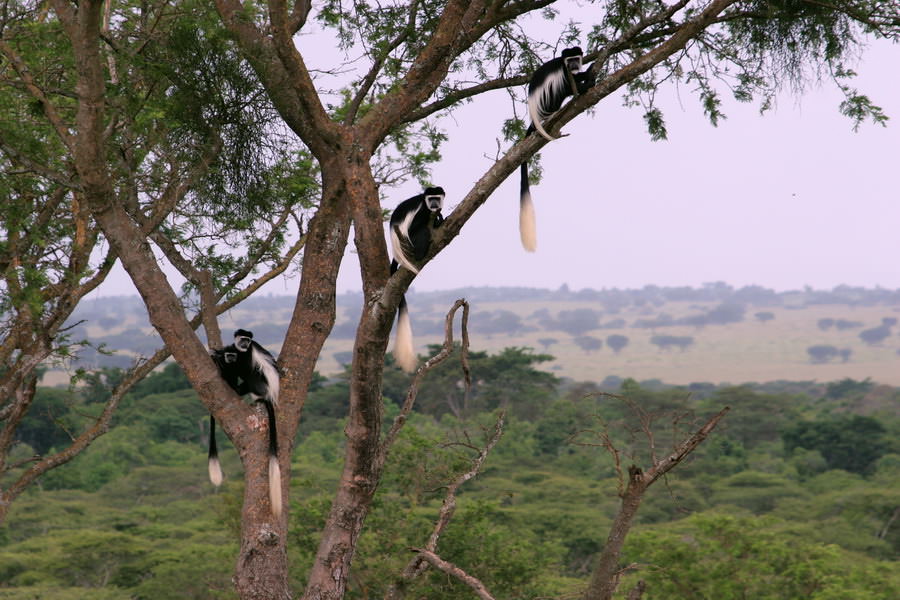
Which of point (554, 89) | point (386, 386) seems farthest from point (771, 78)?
point (386, 386)

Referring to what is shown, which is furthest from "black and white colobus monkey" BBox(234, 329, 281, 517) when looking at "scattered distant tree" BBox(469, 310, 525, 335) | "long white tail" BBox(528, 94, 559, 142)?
"scattered distant tree" BBox(469, 310, 525, 335)

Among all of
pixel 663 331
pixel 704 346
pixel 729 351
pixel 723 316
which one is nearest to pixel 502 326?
pixel 663 331

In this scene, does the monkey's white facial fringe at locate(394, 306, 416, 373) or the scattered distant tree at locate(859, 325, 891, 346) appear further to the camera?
the scattered distant tree at locate(859, 325, 891, 346)

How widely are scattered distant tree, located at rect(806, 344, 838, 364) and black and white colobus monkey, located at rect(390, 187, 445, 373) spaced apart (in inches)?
3610

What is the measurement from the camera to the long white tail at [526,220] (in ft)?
12.2

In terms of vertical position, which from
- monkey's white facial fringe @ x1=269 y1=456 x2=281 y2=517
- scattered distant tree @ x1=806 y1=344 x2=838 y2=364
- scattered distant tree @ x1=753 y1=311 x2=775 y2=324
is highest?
monkey's white facial fringe @ x1=269 y1=456 x2=281 y2=517

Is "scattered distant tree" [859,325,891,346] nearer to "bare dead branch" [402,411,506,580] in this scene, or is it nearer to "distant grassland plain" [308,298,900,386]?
"distant grassland plain" [308,298,900,386]

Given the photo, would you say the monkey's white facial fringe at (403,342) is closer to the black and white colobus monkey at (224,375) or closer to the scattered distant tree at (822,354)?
the black and white colobus monkey at (224,375)

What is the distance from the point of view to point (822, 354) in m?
87.8

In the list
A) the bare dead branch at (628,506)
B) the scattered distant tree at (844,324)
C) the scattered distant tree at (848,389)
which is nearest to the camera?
the bare dead branch at (628,506)

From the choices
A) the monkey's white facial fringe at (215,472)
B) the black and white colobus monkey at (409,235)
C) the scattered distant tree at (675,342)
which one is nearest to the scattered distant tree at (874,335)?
the scattered distant tree at (675,342)

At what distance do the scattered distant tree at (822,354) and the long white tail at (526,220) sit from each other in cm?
9144

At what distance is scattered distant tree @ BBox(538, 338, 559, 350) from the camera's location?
105 meters

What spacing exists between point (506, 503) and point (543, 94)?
1440 centimetres
